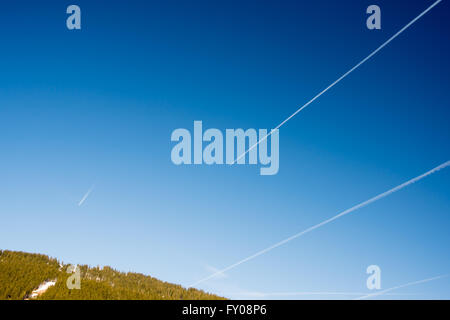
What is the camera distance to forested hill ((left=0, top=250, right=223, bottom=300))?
2509 cm

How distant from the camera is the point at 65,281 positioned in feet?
89.6

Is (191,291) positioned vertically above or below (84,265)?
below

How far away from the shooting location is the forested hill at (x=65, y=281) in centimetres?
2509

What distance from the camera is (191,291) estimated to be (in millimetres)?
33938
